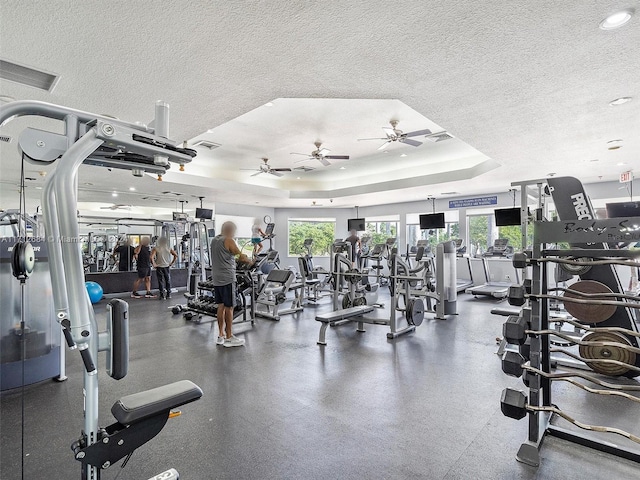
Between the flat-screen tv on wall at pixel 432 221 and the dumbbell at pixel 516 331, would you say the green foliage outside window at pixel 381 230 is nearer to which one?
the flat-screen tv on wall at pixel 432 221

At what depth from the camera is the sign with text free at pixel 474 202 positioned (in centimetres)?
974

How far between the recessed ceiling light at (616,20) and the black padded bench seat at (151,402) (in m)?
3.31

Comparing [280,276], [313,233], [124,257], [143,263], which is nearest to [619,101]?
[280,276]

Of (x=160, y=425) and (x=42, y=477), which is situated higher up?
(x=160, y=425)

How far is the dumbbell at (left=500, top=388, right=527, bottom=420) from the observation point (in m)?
1.95

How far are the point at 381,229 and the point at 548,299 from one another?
34.9ft

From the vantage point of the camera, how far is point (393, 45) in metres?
2.49

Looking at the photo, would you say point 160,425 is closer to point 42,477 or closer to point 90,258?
point 42,477

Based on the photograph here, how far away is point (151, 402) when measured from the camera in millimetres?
1215

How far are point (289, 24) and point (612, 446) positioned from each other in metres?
3.40

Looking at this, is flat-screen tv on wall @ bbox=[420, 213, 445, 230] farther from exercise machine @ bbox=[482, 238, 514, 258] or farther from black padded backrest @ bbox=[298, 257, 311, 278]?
black padded backrest @ bbox=[298, 257, 311, 278]

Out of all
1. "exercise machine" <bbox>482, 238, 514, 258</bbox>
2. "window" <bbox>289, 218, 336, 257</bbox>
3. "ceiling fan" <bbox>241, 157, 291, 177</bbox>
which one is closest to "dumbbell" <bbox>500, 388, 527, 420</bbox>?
"ceiling fan" <bbox>241, 157, 291, 177</bbox>

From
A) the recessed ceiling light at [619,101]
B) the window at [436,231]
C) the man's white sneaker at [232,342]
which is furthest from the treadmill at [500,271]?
the man's white sneaker at [232,342]

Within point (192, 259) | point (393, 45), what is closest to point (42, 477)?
point (393, 45)
